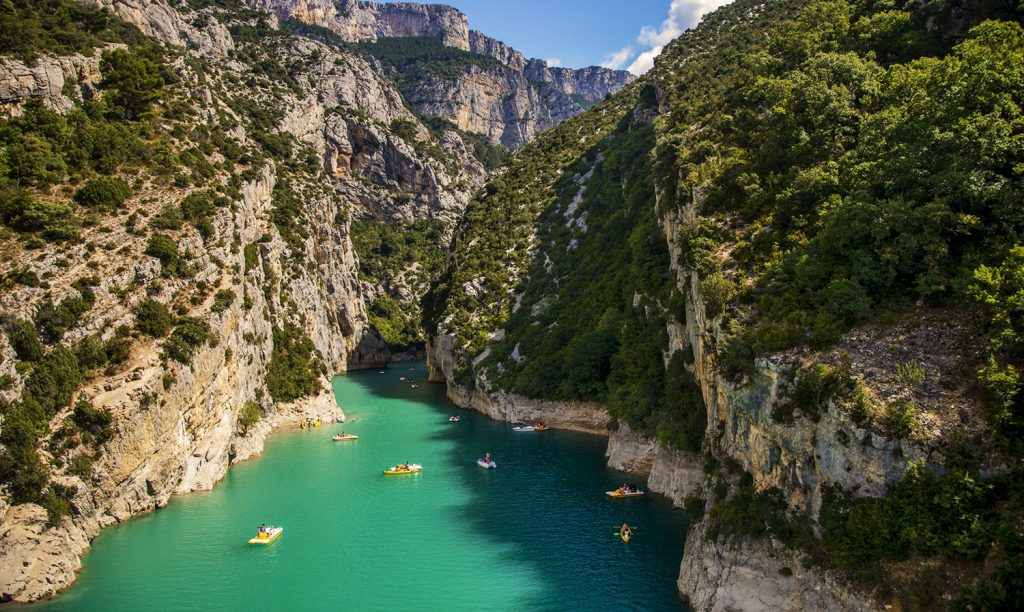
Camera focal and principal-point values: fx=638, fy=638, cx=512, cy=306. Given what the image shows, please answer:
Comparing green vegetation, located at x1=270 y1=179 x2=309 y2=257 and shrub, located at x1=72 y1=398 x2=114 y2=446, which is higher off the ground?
green vegetation, located at x1=270 y1=179 x2=309 y2=257

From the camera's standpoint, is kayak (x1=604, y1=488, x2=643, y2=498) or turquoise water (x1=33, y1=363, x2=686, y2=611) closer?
turquoise water (x1=33, y1=363, x2=686, y2=611)

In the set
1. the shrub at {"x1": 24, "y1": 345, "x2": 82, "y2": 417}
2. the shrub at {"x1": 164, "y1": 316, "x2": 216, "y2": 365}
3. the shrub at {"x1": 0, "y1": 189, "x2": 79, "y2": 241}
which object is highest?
the shrub at {"x1": 0, "y1": 189, "x2": 79, "y2": 241}

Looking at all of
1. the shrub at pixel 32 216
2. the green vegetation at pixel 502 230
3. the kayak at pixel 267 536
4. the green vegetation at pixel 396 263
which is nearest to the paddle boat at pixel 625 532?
the kayak at pixel 267 536

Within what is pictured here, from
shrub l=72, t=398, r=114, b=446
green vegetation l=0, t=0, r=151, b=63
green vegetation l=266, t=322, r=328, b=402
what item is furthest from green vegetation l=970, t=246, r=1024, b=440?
green vegetation l=0, t=0, r=151, b=63

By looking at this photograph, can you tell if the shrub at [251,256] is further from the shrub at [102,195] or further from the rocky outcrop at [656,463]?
the rocky outcrop at [656,463]

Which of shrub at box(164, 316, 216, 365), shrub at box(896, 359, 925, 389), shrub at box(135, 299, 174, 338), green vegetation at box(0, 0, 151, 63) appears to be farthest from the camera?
green vegetation at box(0, 0, 151, 63)

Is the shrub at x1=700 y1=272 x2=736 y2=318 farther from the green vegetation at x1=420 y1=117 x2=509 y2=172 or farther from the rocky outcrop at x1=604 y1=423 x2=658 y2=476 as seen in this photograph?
the green vegetation at x1=420 y1=117 x2=509 y2=172

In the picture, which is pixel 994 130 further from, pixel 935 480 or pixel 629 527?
pixel 629 527

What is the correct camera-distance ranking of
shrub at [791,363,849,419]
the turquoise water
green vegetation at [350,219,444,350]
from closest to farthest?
shrub at [791,363,849,419]
the turquoise water
green vegetation at [350,219,444,350]
